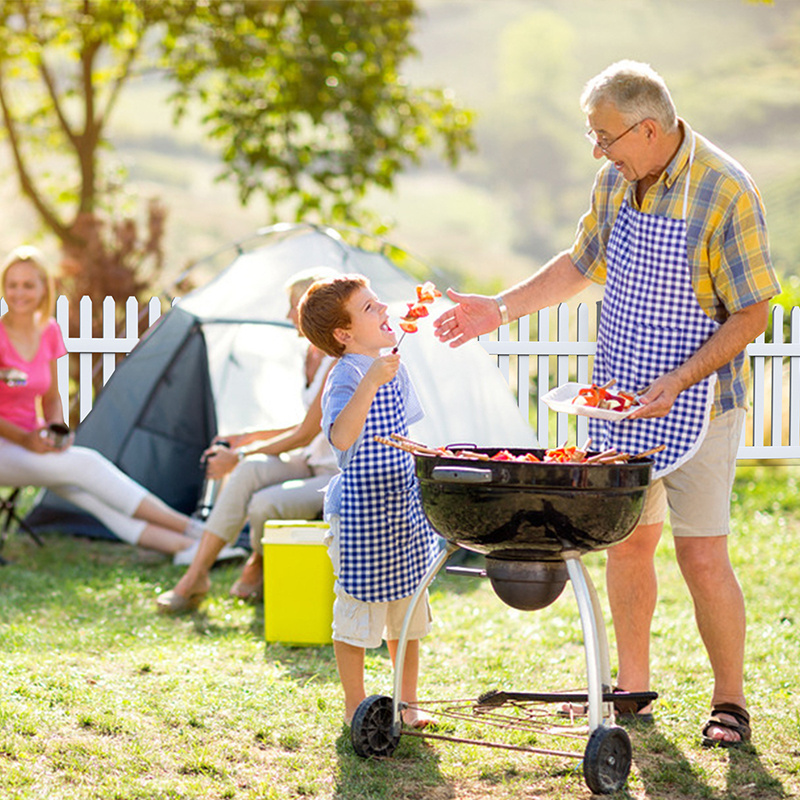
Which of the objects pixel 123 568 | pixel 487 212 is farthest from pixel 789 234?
pixel 123 568

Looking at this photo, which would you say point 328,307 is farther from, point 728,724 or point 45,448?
point 45,448

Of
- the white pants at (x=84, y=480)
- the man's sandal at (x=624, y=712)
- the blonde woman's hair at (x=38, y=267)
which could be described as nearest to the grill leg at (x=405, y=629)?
the man's sandal at (x=624, y=712)

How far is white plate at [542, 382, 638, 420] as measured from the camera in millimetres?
2934

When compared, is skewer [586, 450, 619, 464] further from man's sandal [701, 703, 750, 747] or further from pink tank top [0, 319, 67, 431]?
pink tank top [0, 319, 67, 431]

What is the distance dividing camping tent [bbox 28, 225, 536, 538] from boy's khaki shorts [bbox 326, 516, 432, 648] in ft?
9.02

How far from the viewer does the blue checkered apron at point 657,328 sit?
321 centimetres

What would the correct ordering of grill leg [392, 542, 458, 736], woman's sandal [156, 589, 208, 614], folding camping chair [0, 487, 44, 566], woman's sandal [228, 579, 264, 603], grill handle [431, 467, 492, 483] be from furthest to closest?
1. folding camping chair [0, 487, 44, 566]
2. woman's sandal [228, 579, 264, 603]
3. woman's sandal [156, 589, 208, 614]
4. grill leg [392, 542, 458, 736]
5. grill handle [431, 467, 492, 483]

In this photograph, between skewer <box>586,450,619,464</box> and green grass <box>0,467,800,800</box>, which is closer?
skewer <box>586,450,619,464</box>

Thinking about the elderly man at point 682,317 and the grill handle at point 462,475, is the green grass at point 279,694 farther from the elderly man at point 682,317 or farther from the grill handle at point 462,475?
the grill handle at point 462,475

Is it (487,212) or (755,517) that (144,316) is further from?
(487,212)

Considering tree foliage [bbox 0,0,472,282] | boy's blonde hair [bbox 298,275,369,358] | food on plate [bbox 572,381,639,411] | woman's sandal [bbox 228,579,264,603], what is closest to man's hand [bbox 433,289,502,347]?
boy's blonde hair [bbox 298,275,369,358]

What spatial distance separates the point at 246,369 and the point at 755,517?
3.16 metres

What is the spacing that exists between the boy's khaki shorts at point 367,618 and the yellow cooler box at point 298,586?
41.1 inches

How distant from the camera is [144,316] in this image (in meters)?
6.55
